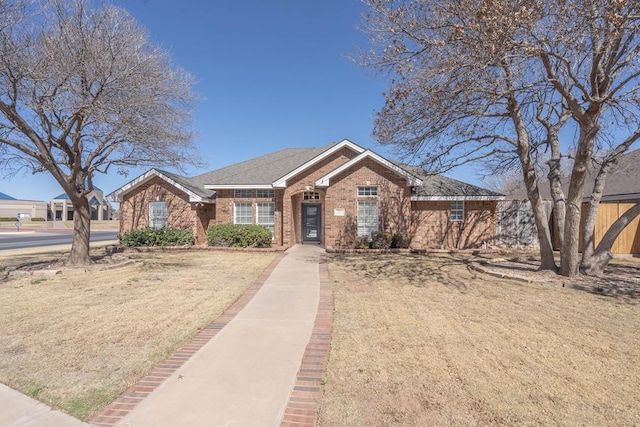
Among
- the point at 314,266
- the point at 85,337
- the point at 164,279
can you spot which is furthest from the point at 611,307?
the point at 164,279

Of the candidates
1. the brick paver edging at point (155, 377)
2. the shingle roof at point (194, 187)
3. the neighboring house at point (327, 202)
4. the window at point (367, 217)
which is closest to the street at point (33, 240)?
the neighboring house at point (327, 202)

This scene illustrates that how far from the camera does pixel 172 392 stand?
3668mm

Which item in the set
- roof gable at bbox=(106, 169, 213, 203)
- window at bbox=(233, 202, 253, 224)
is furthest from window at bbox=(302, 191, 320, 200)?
roof gable at bbox=(106, 169, 213, 203)

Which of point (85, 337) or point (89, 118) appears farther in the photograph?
point (89, 118)

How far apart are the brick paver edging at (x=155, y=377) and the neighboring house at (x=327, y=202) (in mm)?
10265

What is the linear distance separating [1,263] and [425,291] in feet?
48.9

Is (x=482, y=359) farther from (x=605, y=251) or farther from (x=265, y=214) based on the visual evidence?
(x=265, y=214)

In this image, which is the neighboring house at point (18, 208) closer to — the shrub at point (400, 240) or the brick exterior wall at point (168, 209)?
the brick exterior wall at point (168, 209)

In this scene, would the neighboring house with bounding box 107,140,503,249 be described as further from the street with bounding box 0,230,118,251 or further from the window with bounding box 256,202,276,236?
the street with bounding box 0,230,118,251

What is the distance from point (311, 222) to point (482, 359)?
15.2 metres

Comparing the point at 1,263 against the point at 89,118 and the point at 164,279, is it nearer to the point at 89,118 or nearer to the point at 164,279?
the point at 89,118

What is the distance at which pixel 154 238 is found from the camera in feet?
57.5

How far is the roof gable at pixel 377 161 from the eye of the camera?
51.5 feet

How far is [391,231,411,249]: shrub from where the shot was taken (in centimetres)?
1566
